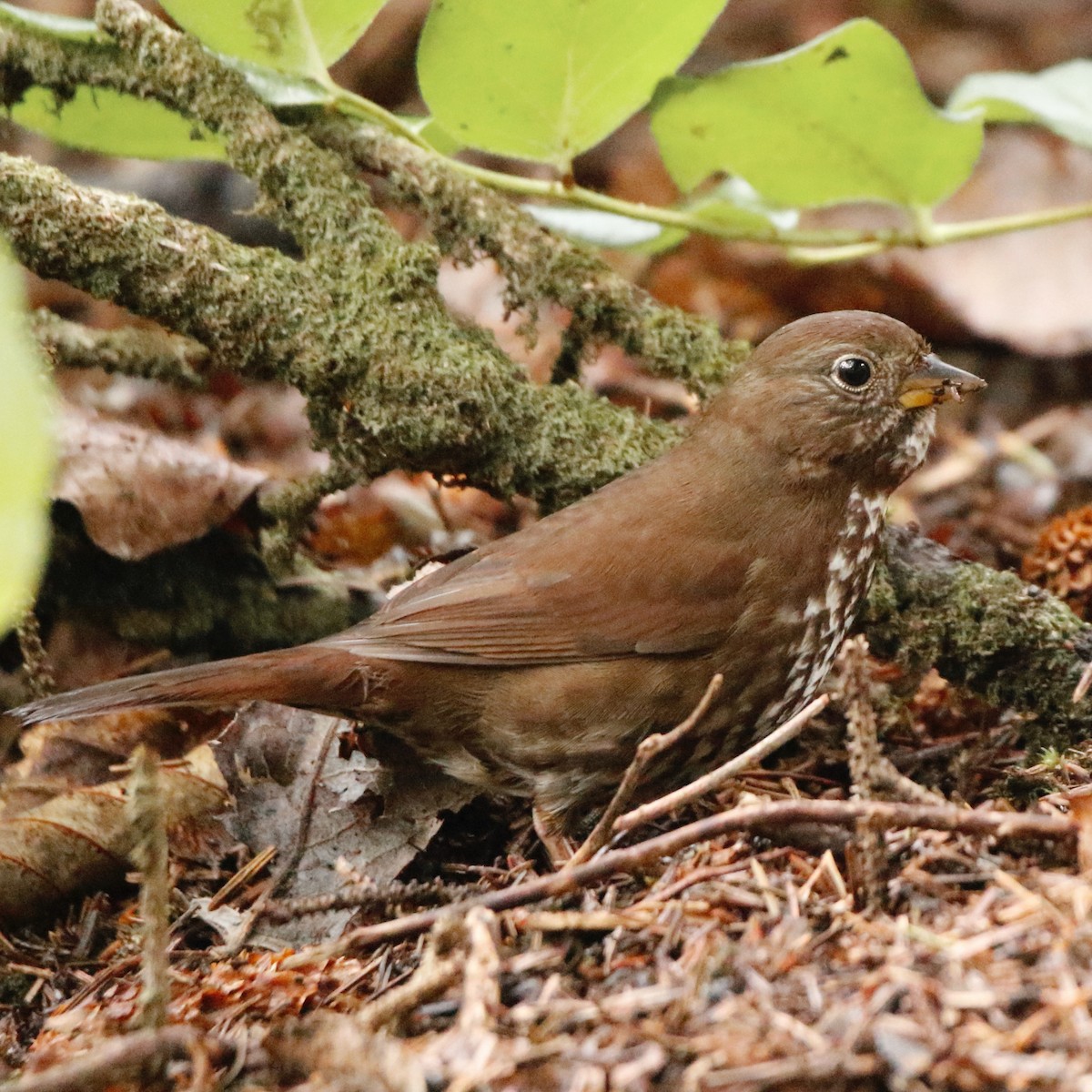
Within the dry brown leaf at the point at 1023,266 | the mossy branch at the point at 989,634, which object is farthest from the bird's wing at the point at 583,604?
the dry brown leaf at the point at 1023,266

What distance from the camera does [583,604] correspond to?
3.23 m

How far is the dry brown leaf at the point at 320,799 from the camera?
9.98 ft

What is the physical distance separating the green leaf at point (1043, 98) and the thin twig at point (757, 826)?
7.37ft

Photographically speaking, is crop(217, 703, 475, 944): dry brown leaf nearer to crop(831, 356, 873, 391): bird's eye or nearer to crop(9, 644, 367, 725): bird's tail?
crop(9, 644, 367, 725): bird's tail

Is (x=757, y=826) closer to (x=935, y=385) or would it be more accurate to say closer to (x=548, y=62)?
(x=935, y=385)

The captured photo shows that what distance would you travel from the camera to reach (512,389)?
3.53 m

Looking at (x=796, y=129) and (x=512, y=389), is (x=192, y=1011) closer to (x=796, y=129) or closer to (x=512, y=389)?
(x=512, y=389)

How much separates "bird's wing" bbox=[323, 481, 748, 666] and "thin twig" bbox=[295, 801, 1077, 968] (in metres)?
1.01

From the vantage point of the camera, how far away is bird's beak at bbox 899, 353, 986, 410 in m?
3.36

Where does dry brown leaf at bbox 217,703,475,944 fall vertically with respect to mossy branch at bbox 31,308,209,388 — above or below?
below

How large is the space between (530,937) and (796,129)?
2529 millimetres

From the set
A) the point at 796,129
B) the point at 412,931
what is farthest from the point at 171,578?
the point at 796,129

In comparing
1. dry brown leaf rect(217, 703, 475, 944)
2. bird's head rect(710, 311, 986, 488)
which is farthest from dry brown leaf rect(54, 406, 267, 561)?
bird's head rect(710, 311, 986, 488)

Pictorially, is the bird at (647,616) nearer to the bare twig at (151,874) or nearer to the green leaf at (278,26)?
the bare twig at (151,874)
